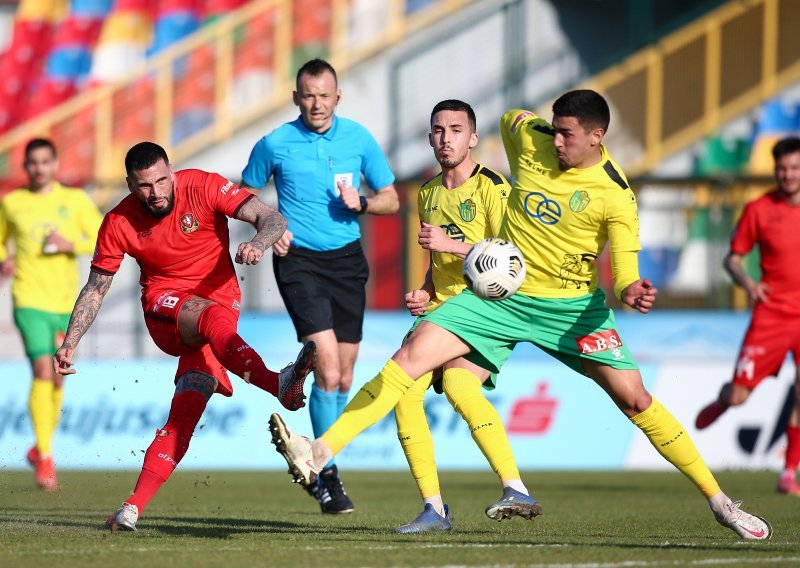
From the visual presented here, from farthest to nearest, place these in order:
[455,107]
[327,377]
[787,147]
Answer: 1. [787,147]
2. [327,377]
3. [455,107]

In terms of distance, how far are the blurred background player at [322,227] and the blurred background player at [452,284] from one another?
1.31 metres

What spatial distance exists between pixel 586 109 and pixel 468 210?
112 cm

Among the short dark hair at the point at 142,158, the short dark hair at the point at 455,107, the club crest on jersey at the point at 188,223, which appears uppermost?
the short dark hair at the point at 455,107

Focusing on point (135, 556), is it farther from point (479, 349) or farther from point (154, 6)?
point (154, 6)

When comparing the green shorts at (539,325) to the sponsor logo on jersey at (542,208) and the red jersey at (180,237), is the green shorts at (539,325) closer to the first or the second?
the sponsor logo on jersey at (542,208)

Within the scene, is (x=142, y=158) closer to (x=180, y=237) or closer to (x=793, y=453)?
(x=180, y=237)

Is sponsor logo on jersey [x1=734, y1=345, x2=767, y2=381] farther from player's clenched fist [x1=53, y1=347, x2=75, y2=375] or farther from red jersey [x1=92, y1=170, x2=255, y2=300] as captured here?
player's clenched fist [x1=53, y1=347, x2=75, y2=375]

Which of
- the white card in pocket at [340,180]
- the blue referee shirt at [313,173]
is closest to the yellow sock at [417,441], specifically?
the blue referee shirt at [313,173]

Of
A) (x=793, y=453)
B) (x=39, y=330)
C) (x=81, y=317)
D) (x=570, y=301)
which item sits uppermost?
(x=570, y=301)

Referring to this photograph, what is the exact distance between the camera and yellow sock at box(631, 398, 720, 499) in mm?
6715

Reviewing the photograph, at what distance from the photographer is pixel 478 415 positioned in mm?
7027

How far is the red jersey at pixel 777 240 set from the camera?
10852 millimetres

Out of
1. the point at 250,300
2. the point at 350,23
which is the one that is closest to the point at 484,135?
the point at 350,23

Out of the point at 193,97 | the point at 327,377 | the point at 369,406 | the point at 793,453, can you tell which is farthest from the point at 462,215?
the point at 193,97
